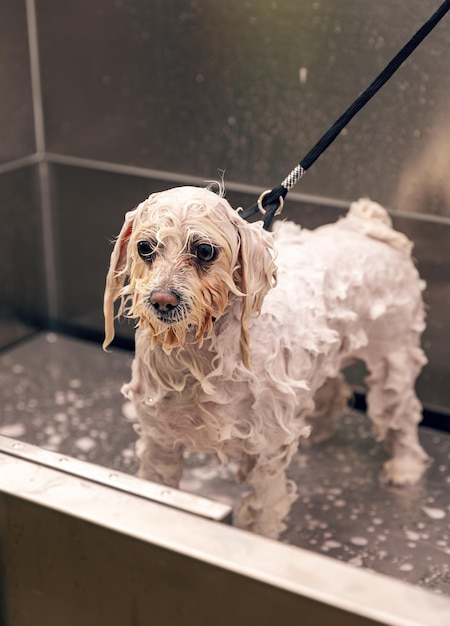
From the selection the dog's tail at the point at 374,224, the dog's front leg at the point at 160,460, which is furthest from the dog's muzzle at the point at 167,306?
the dog's tail at the point at 374,224

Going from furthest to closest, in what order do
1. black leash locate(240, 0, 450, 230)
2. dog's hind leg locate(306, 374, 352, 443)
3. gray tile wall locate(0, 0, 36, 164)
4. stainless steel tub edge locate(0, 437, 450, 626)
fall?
gray tile wall locate(0, 0, 36, 164) < dog's hind leg locate(306, 374, 352, 443) < black leash locate(240, 0, 450, 230) < stainless steel tub edge locate(0, 437, 450, 626)

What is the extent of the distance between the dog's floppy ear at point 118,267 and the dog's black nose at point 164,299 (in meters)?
0.13

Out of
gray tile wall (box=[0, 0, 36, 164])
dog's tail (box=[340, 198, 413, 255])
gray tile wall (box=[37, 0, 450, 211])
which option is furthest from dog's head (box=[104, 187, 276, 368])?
gray tile wall (box=[0, 0, 36, 164])

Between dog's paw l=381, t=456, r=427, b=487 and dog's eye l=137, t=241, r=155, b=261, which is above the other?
dog's eye l=137, t=241, r=155, b=261

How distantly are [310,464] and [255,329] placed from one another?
2.25ft

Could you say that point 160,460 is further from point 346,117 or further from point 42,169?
point 42,169

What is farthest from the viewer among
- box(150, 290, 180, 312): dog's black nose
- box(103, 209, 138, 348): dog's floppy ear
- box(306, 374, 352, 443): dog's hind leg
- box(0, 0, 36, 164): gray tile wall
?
box(0, 0, 36, 164): gray tile wall

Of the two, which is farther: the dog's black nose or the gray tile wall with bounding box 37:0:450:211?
the gray tile wall with bounding box 37:0:450:211

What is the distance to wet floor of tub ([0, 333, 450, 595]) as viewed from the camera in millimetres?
1738

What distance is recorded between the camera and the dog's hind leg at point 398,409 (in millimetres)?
1851

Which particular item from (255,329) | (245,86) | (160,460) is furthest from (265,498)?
(245,86)

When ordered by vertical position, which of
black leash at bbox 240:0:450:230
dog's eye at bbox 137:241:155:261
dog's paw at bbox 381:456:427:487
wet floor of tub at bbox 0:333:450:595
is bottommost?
wet floor of tub at bbox 0:333:450:595

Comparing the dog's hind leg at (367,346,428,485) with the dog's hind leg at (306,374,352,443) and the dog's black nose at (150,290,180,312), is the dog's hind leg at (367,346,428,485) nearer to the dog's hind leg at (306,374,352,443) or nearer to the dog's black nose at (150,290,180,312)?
the dog's hind leg at (306,374,352,443)

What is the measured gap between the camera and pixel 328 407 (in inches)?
81.6
